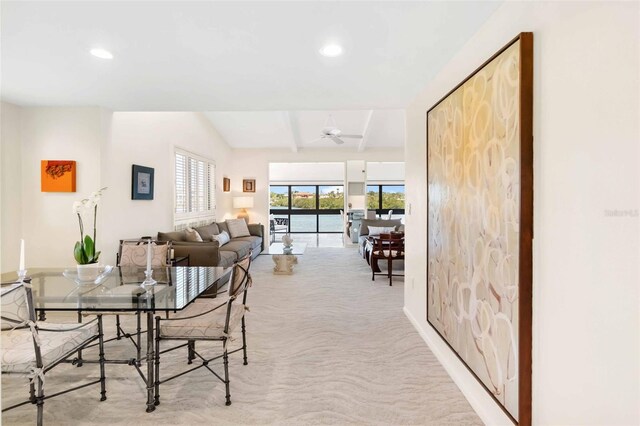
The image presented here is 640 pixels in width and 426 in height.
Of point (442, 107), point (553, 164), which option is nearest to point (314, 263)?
point (442, 107)

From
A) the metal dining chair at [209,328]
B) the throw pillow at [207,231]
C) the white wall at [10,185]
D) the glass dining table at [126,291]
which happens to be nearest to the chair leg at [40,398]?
the glass dining table at [126,291]

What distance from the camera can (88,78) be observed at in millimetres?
3166

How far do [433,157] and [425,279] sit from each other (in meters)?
1.20

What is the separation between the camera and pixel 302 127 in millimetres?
8406

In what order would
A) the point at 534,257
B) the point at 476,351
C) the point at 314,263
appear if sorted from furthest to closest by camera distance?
1. the point at 314,263
2. the point at 476,351
3. the point at 534,257

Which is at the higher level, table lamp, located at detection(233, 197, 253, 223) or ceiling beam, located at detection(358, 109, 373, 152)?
ceiling beam, located at detection(358, 109, 373, 152)

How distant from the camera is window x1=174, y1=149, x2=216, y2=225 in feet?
21.2

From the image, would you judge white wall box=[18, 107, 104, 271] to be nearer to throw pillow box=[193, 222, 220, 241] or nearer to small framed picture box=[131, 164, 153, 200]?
small framed picture box=[131, 164, 153, 200]

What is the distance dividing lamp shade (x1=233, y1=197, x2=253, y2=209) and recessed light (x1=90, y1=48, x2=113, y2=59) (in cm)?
637

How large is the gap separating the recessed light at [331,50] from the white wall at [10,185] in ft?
12.9

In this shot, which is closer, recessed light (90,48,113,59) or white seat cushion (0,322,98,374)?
white seat cushion (0,322,98,374)

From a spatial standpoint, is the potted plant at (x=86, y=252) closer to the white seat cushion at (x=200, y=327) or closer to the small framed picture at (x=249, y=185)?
the white seat cushion at (x=200, y=327)

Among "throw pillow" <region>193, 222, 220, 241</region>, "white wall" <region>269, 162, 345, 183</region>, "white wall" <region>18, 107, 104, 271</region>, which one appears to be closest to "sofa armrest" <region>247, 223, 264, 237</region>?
"throw pillow" <region>193, 222, 220, 241</region>

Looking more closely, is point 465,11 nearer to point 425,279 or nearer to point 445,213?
point 445,213
